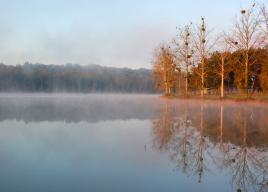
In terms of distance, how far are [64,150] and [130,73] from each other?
128077 mm

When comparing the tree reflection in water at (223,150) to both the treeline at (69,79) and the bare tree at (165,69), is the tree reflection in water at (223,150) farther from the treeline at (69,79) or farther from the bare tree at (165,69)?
the treeline at (69,79)

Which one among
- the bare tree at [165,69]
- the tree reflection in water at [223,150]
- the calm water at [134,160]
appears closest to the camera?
the calm water at [134,160]

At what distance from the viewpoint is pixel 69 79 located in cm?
12238

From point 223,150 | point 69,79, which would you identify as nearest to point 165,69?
point 223,150

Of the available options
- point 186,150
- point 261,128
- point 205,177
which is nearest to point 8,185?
point 205,177

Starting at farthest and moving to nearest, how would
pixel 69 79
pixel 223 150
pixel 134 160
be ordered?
1. pixel 69 79
2. pixel 223 150
3. pixel 134 160

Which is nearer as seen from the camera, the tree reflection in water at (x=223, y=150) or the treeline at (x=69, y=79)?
the tree reflection in water at (x=223, y=150)

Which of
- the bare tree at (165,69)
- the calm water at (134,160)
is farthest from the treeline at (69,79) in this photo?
the calm water at (134,160)

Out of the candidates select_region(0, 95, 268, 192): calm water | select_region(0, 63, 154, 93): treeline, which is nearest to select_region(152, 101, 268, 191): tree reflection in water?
select_region(0, 95, 268, 192): calm water

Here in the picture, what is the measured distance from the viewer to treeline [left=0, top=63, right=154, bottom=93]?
4353 inches

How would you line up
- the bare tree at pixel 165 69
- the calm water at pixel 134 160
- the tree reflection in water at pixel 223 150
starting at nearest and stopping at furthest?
the calm water at pixel 134 160, the tree reflection in water at pixel 223 150, the bare tree at pixel 165 69

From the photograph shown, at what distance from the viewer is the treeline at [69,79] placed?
110562mm

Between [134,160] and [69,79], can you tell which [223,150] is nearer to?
[134,160]

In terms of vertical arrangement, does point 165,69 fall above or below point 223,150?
above
